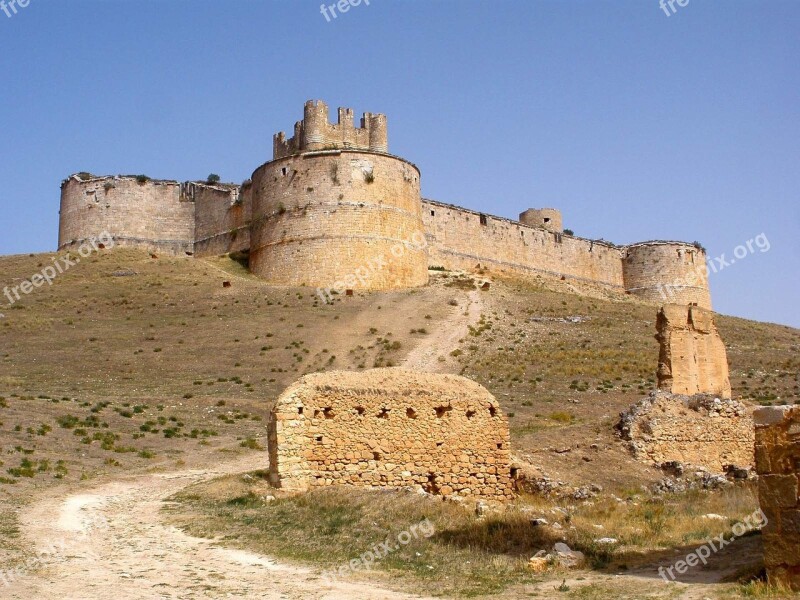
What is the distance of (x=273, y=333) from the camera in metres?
33.4

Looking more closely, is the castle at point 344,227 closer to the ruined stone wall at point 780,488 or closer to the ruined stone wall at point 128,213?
the ruined stone wall at point 128,213

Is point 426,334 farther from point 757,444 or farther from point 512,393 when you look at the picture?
point 757,444

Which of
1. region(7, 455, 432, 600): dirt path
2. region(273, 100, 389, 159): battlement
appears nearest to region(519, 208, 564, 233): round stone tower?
region(273, 100, 389, 159): battlement

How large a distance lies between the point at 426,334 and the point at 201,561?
25.0m

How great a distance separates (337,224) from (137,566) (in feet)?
113

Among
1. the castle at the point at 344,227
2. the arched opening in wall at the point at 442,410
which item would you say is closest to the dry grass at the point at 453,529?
the arched opening in wall at the point at 442,410

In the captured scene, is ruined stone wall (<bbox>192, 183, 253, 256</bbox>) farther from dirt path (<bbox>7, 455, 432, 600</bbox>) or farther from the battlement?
dirt path (<bbox>7, 455, 432, 600</bbox>)

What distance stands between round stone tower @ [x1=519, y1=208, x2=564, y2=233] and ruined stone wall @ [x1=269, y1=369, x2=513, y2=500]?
46.7 meters

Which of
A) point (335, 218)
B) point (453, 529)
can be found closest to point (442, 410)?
point (453, 529)

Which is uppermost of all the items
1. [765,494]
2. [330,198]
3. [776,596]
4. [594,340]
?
[330,198]

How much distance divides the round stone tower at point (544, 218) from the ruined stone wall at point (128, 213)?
69.0 ft

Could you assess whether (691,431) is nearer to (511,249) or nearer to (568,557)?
(568,557)

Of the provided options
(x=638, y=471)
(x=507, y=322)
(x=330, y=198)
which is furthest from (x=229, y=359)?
(x=638, y=471)

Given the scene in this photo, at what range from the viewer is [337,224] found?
43.3m
